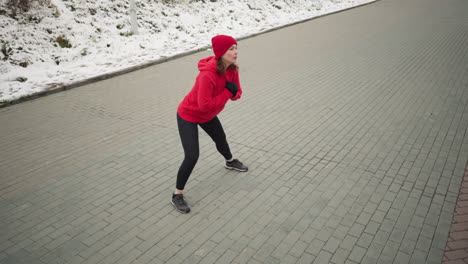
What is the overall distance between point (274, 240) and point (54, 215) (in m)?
2.63

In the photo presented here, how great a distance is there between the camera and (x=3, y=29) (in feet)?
33.9

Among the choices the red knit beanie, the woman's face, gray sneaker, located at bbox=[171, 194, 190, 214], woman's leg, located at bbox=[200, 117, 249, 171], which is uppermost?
the red knit beanie

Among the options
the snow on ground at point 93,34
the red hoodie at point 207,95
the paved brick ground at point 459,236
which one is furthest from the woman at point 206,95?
the snow on ground at point 93,34

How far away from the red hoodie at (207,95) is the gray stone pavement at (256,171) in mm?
1105

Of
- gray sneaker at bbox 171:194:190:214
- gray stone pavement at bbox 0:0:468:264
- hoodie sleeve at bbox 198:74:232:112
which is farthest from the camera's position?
gray sneaker at bbox 171:194:190:214

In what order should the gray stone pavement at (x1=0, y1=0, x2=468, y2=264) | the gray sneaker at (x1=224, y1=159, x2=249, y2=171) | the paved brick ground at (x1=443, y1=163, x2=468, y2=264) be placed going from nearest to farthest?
the paved brick ground at (x1=443, y1=163, x2=468, y2=264) → the gray stone pavement at (x1=0, y1=0, x2=468, y2=264) → the gray sneaker at (x1=224, y1=159, x2=249, y2=171)

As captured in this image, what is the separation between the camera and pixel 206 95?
358cm

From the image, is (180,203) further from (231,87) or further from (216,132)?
(231,87)

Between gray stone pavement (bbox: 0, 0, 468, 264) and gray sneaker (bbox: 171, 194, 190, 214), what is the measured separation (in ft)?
0.23

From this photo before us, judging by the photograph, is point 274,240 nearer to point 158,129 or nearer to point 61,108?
point 158,129

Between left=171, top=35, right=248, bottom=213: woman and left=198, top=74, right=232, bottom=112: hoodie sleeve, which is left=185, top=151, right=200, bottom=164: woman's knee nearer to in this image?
left=171, top=35, right=248, bottom=213: woman

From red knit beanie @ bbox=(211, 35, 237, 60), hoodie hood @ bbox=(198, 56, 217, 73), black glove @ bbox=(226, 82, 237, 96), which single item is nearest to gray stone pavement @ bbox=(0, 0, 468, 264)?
black glove @ bbox=(226, 82, 237, 96)

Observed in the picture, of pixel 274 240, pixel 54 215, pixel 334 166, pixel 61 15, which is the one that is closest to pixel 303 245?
pixel 274 240

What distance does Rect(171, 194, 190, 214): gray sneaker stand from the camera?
395 cm
